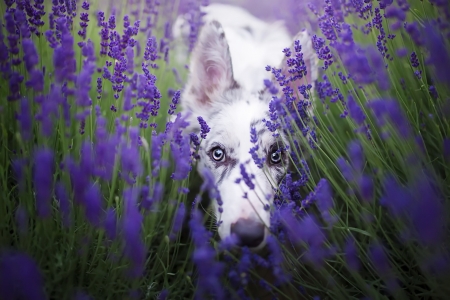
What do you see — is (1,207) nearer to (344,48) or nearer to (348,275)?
(344,48)

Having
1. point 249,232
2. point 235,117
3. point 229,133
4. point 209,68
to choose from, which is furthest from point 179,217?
point 209,68

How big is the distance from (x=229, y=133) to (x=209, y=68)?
19.6 inches

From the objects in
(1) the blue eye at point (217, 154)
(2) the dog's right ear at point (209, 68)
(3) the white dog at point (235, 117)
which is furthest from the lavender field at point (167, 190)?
(2) the dog's right ear at point (209, 68)

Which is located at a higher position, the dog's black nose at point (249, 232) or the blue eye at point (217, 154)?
the blue eye at point (217, 154)

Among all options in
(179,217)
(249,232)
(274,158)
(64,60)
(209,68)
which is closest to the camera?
(64,60)

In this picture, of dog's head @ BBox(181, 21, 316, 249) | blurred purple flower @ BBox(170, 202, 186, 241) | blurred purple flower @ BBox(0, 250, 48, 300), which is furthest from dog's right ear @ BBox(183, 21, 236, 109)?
blurred purple flower @ BBox(0, 250, 48, 300)

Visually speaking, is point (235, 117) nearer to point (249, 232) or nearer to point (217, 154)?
point (217, 154)

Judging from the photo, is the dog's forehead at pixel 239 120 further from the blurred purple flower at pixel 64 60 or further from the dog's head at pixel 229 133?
the blurred purple flower at pixel 64 60

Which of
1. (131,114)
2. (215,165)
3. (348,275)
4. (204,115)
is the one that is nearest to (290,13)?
(204,115)

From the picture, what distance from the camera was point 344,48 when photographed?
46.4 inches

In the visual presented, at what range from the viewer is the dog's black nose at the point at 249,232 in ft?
4.58

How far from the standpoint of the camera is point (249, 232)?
1.40 m

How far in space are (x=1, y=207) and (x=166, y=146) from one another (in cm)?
59

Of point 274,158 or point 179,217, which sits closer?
point 179,217
